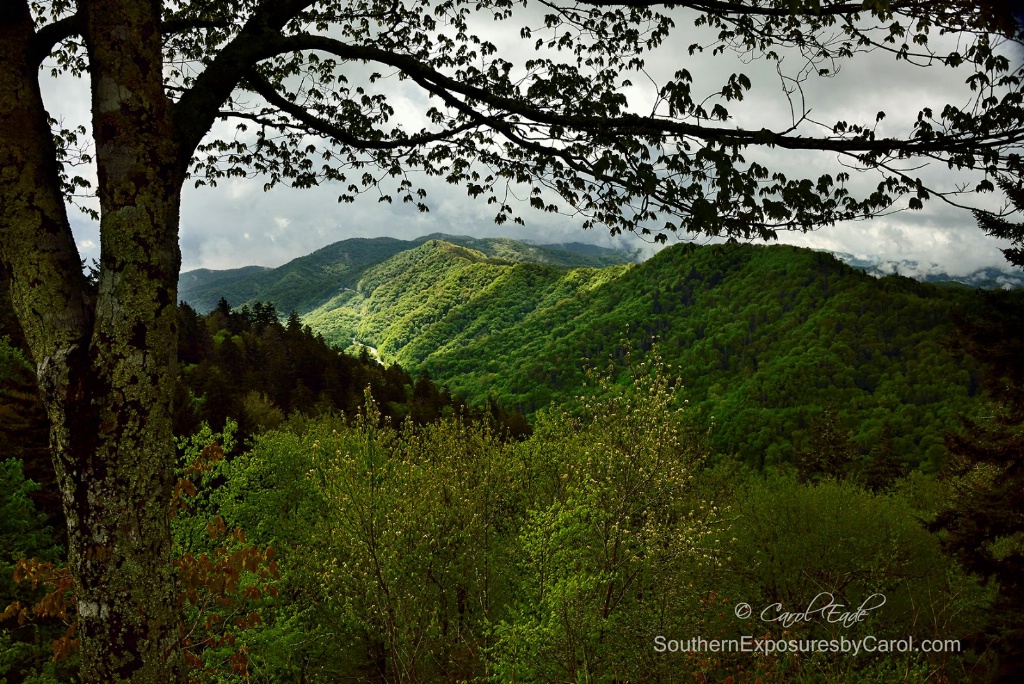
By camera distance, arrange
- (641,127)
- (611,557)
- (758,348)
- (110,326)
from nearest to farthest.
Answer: (110,326), (641,127), (611,557), (758,348)

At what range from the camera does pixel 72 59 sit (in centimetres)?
618

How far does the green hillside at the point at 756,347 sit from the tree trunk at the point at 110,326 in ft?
188

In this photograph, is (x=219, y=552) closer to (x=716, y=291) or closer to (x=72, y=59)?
(x=72, y=59)

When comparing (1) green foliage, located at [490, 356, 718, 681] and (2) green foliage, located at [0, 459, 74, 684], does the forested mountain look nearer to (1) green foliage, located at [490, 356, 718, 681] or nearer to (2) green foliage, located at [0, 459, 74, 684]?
(1) green foliage, located at [490, 356, 718, 681]

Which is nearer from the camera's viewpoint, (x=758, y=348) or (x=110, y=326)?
(x=110, y=326)

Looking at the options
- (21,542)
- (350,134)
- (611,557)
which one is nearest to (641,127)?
(350,134)

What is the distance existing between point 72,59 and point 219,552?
5559mm

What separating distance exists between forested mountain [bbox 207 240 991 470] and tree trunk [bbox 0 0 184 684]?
57.0m

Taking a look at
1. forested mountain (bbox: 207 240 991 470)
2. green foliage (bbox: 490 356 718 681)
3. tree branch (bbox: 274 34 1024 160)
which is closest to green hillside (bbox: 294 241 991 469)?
forested mountain (bbox: 207 240 991 470)

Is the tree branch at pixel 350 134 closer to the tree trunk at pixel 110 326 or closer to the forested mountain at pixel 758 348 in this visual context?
the tree trunk at pixel 110 326

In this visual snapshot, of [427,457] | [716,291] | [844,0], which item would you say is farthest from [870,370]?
[844,0]

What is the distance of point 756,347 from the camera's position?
124 m

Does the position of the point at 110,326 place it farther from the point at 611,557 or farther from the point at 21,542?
the point at 21,542

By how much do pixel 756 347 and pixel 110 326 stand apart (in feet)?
437
